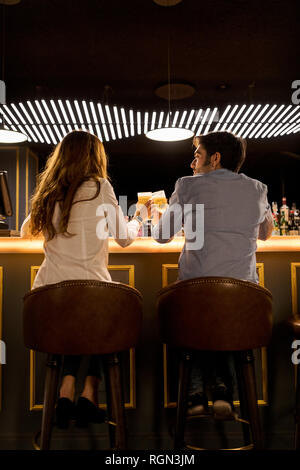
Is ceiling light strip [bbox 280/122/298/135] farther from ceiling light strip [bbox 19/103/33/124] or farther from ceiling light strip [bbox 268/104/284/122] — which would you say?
ceiling light strip [bbox 19/103/33/124]

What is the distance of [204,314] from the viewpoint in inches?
61.7

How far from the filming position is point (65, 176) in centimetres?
180

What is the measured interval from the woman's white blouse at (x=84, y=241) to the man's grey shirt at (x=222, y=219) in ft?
0.93

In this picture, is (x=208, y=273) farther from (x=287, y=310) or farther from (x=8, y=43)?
(x=8, y=43)

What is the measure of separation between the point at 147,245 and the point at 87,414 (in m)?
0.90

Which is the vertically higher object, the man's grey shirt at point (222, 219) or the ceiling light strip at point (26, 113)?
the ceiling light strip at point (26, 113)

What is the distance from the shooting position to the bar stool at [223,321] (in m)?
1.56

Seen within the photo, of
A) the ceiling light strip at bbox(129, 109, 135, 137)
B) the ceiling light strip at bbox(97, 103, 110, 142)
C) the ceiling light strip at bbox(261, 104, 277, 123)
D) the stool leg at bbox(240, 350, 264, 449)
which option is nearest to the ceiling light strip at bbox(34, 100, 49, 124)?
the ceiling light strip at bbox(97, 103, 110, 142)

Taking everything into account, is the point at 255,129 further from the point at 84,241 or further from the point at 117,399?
the point at 117,399

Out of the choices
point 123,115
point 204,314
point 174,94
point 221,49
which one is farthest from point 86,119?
point 204,314

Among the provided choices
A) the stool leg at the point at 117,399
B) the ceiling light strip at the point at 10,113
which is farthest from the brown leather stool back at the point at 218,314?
the ceiling light strip at the point at 10,113

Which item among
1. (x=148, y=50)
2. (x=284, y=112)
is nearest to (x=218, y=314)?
(x=148, y=50)

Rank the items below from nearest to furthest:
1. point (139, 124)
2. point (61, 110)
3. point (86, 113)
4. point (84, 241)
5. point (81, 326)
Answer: point (81, 326), point (84, 241), point (61, 110), point (86, 113), point (139, 124)

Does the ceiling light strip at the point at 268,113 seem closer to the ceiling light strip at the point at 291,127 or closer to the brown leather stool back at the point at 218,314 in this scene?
the ceiling light strip at the point at 291,127
